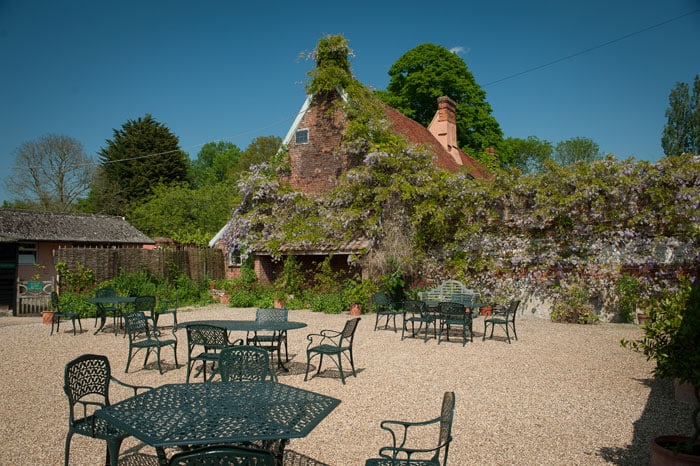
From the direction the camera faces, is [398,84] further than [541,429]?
Yes

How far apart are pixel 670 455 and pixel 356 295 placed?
1159 cm

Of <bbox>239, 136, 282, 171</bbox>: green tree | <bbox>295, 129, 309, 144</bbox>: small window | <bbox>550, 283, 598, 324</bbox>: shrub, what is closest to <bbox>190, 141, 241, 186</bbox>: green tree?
<bbox>239, 136, 282, 171</bbox>: green tree

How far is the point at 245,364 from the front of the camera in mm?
4730

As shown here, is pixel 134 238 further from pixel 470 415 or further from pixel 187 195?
pixel 470 415

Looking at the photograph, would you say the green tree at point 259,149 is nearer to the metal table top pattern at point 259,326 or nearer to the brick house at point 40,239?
the brick house at point 40,239

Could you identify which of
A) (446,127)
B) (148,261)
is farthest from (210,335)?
(446,127)

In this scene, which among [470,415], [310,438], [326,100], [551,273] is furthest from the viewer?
[326,100]

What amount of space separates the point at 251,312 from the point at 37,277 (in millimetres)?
8383

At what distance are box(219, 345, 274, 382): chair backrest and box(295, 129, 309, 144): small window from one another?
49.7 feet

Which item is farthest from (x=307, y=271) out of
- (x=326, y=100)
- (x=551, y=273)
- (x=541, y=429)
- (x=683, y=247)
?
(x=541, y=429)

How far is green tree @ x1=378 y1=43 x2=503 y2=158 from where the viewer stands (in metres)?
28.4

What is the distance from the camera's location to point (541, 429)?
539 cm

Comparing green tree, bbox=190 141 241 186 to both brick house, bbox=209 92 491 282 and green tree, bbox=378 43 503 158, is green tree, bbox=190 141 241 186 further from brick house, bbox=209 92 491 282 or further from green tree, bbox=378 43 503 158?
brick house, bbox=209 92 491 282

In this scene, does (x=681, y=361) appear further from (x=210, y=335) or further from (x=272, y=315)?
(x=272, y=315)
